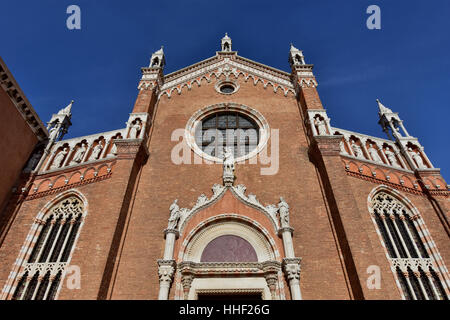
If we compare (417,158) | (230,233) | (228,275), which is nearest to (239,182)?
(230,233)

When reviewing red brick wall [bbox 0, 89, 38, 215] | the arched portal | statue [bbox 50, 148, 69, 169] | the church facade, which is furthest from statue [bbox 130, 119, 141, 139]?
the arched portal

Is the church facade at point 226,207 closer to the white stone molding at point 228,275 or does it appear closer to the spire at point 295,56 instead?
the white stone molding at point 228,275

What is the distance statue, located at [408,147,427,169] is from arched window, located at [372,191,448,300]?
90.5 inches

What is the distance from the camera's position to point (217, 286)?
31.2 feet

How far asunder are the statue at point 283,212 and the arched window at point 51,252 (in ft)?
25.0

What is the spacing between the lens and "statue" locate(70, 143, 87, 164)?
13414 millimetres

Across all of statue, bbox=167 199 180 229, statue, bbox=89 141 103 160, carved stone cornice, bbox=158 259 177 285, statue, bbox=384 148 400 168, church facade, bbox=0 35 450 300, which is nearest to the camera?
carved stone cornice, bbox=158 259 177 285

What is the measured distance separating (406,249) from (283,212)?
4589 mm

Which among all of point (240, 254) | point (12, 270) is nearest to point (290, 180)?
point (240, 254)

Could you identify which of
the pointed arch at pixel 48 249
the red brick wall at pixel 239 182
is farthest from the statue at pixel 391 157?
the pointed arch at pixel 48 249

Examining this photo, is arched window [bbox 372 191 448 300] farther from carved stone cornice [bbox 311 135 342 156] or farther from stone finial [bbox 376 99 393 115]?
stone finial [bbox 376 99 393 115]

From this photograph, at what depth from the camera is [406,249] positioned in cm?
1062

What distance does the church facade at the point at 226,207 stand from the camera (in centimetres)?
954
